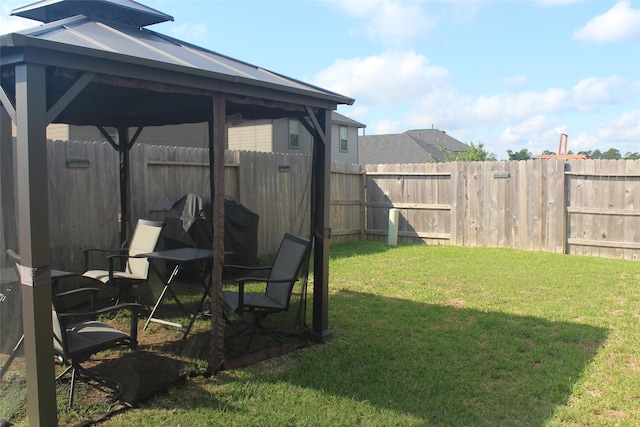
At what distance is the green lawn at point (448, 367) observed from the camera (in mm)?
3297

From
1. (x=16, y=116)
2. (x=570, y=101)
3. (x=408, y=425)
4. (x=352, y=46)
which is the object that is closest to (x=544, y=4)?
(x=352, y=46)

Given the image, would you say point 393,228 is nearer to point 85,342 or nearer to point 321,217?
point 321,217

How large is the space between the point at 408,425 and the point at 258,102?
2.61 metres

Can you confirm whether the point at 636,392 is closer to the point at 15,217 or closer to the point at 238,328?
the point at 238,328

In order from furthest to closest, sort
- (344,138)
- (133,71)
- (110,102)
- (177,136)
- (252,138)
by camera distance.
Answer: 1. (344,138)
2. (252,138)
3. (177,136)
4. (110,102)
5. (133,71)

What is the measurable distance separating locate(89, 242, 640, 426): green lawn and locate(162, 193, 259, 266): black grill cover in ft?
4.50

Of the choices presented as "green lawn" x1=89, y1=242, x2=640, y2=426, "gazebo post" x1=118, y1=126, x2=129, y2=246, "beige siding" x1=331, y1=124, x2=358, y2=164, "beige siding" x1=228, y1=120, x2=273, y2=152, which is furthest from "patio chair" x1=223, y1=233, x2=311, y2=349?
"beige siding" x1=331, y1=124, x2=358, y2=164

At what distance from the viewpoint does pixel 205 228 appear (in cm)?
599

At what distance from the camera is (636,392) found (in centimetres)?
363

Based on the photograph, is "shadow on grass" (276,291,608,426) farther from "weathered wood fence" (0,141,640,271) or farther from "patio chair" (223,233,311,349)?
"weathered wood fence" (0,141,640,271)

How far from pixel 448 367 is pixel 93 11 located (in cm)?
425

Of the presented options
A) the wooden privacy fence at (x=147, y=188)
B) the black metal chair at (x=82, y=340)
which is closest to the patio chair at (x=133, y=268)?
the wooden privacy fence at (x=147, y=188)

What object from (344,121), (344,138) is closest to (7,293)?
(344,121)

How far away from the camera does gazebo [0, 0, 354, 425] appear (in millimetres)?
2707
